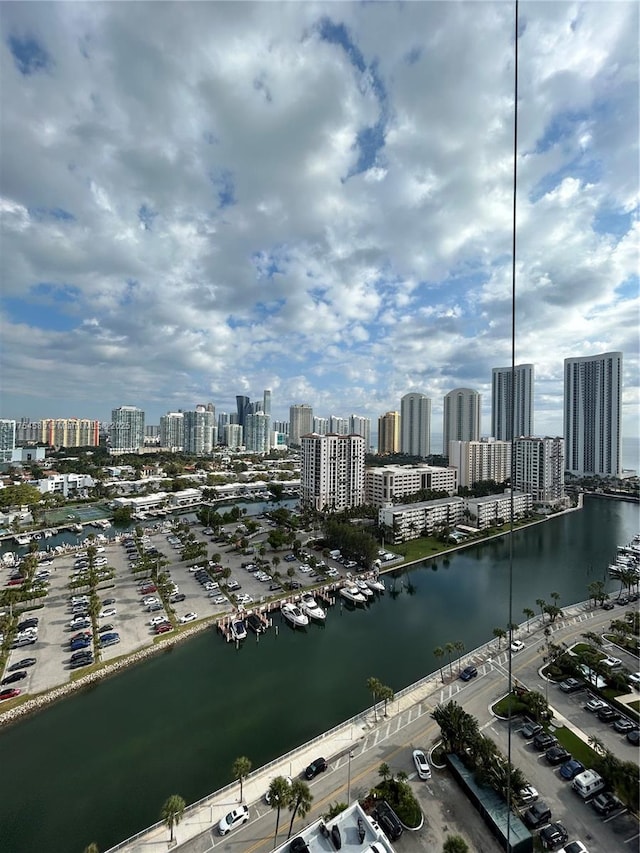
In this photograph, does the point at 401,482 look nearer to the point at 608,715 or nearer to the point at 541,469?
the point at 541,469

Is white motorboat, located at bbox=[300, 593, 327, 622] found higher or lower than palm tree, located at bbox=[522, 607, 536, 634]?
lower

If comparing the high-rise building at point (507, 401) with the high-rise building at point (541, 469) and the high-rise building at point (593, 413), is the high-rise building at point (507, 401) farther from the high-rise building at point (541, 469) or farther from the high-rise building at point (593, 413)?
the high-rise building at point (541, 469)

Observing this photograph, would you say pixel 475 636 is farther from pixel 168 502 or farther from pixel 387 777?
pixel 168 502

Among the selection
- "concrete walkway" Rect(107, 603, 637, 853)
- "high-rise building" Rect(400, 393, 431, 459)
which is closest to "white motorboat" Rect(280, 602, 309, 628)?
"concrete walkway" Rect(107, 603, 637, 853)

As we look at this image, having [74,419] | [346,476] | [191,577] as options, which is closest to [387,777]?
[191,577]

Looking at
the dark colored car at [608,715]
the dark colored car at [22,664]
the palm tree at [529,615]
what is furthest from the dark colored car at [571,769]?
the dark colored car at [22,664]

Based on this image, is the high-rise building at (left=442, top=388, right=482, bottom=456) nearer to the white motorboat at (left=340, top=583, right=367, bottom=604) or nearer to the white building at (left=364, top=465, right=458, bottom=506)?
the white building at (left=364, top=465, right=458, bottom=506)

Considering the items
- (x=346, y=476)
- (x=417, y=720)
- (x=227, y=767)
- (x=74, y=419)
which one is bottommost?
(x=227, y=767)
